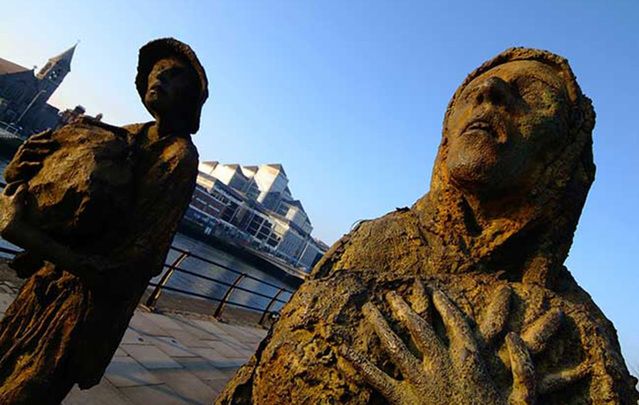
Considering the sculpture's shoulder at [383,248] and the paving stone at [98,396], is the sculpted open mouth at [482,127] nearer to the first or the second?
the sculpture's shoulder at [383,248]

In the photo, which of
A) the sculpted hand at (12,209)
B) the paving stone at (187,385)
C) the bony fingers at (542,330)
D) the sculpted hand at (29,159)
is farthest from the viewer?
the paving stone at (187,385)

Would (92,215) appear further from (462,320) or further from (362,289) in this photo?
(462,320)

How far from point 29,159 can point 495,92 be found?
7.14ft

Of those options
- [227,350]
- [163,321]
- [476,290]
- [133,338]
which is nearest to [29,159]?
[476,290]

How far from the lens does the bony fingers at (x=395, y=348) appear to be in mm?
864

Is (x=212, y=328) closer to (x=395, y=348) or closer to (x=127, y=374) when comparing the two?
(x=127, y=374)

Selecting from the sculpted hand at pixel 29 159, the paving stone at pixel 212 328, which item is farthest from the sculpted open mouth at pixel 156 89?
the paving stone at pixel 212 328

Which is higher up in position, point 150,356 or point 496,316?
point 496,316

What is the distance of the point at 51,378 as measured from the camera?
1.92 m

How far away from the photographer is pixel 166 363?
15.1 ft

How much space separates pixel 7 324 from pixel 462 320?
7.60 feet

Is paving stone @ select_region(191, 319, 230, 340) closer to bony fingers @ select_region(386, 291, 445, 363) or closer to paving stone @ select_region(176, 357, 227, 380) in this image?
paving stone @ select_region(176, 357, 227, 380)

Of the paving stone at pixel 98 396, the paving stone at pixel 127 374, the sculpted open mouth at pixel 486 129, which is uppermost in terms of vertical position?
the sculpted open mouth at pixel 486 129

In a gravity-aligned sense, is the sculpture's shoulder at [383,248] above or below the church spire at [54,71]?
below
